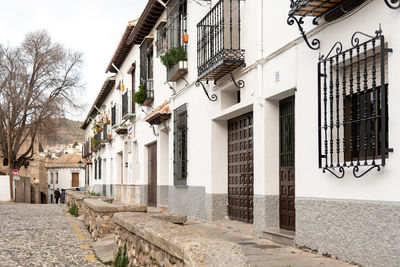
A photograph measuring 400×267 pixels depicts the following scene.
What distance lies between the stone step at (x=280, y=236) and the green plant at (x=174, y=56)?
6266 mm

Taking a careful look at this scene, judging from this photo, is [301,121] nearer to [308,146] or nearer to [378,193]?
[308,146]

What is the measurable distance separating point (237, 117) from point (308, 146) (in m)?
3.73

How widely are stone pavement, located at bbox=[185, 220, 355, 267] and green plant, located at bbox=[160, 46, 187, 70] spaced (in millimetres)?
5154

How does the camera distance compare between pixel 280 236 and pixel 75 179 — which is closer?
pixel 280 236

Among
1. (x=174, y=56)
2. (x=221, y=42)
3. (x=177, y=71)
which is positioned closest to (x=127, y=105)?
(x=174, y=56)

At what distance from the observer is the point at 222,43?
33.1 feet

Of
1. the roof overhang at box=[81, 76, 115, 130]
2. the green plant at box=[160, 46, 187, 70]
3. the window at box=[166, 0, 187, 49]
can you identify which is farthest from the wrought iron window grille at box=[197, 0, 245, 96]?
the roof overhang at box=[81, 76, 115, 130]

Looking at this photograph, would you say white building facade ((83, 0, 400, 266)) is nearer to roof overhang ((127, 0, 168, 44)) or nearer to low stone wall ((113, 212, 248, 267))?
roof overhang ((127, 0, 168, 44))

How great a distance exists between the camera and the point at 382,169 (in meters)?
5.55

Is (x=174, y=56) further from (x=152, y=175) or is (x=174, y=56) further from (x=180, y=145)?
(x=152, y=175)

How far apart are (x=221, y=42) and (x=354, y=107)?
423 centimetres

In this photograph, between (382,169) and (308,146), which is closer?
(382,169)

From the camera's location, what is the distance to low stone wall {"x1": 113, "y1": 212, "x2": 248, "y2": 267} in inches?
146

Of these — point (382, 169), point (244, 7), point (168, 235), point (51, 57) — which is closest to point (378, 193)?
point (382, 169)
